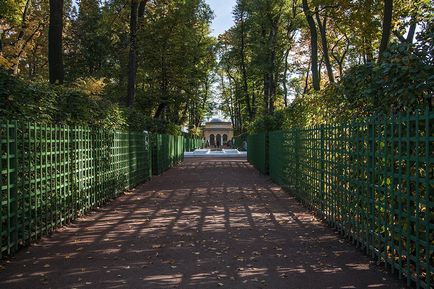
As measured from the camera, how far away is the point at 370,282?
16.8 feet

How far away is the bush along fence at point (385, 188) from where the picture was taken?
15.1 feet

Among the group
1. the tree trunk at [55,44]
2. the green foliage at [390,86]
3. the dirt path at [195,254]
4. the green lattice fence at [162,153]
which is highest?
the tree trunk at [55,44]

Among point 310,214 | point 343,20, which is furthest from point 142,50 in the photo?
point 310,214

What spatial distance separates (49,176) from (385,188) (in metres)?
5.20

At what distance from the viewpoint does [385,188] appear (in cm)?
555

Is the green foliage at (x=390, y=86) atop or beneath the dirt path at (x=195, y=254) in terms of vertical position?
atop

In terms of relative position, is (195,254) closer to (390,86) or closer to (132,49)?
(390,86)

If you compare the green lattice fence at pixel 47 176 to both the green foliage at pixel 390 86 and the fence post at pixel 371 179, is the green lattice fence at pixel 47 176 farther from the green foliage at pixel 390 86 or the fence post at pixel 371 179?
the green foliage at pixel 390 86

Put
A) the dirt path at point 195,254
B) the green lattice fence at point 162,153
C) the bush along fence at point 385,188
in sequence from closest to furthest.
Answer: the bush along fence at point 385,188 < the dirt path at point 195,254 < the green lattice fence at point 162,153

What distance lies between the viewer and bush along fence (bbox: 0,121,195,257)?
6227mm

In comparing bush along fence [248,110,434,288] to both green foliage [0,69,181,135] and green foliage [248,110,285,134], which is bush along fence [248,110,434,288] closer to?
green foliage [0,69,181,135]

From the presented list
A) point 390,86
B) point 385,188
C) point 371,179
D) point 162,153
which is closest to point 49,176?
point 371,179

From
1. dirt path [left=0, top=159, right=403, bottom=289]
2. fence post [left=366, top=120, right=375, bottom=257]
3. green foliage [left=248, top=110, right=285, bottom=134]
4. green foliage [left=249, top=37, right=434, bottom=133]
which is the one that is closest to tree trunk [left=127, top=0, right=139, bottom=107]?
green foliage [left=248, top=110, right=285, bottom=134]

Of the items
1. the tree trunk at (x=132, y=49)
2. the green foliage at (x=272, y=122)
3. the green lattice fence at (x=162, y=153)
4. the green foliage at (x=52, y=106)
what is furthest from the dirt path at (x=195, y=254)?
the tree trunk at (x=132, y=49)
